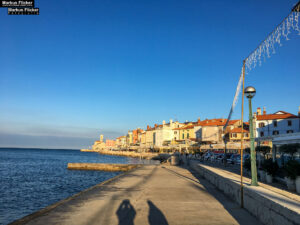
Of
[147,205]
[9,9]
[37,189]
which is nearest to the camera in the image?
[147,205]

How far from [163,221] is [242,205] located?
3.19 m

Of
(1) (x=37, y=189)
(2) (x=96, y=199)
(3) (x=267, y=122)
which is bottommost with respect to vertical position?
(1) (x=37, y=189)

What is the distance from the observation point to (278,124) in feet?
193

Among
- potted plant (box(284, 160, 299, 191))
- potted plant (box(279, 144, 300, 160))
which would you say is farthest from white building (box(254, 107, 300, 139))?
potted plant (box(284, 160, 299, 191))

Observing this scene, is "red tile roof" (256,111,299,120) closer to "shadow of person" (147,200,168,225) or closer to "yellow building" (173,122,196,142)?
"yellow building" (173,122,196,142)

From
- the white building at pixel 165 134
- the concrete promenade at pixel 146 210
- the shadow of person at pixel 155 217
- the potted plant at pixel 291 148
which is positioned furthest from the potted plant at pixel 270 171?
the white building at pixel 165 134

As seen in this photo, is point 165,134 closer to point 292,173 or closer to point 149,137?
point 149,137

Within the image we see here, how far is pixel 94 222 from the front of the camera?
6.80 metres

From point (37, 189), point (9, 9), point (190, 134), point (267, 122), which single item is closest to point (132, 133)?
point (190, 134)

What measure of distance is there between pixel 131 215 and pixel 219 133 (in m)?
77.1

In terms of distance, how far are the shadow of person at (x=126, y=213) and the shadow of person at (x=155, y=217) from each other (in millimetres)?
566

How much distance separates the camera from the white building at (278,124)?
5688 cm

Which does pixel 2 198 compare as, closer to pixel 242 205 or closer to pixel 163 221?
pixel 163 221

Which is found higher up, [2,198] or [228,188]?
[228,188]
